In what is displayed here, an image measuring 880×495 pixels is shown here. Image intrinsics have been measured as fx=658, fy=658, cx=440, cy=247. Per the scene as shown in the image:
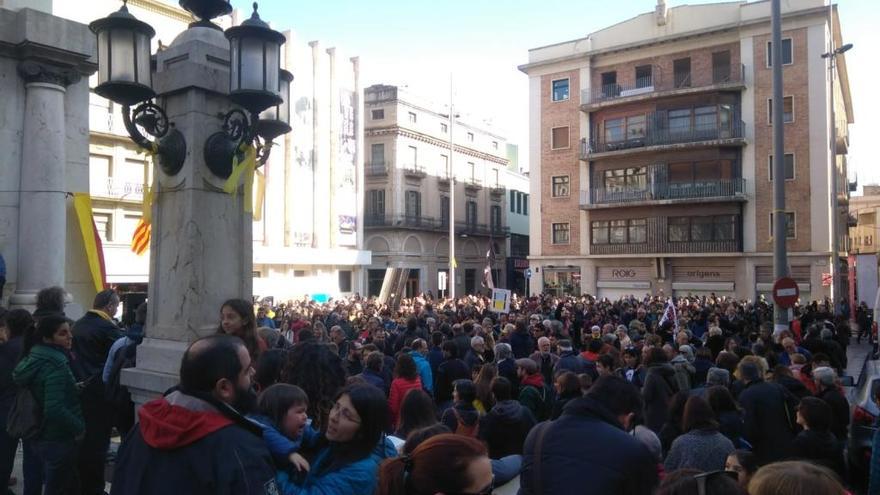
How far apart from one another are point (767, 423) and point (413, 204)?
1584 inches

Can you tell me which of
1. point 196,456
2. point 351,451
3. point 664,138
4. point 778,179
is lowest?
point 351,451

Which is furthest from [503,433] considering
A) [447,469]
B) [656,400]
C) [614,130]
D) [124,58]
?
[614,130]

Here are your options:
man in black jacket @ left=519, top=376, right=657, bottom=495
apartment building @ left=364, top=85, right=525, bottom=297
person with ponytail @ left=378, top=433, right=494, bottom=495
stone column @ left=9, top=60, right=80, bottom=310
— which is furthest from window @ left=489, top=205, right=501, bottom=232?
person with ponytail @ left=378, top=433, right=494, bottom=495

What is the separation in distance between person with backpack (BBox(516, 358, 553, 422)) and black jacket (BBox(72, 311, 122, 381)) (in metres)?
3.77

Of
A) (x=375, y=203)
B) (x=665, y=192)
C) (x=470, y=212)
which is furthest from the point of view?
(x=470, y=212)

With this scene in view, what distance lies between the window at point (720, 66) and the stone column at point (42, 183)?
32.6 m

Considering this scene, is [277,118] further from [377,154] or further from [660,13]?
[377,154]

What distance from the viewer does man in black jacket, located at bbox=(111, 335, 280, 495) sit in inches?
95.9

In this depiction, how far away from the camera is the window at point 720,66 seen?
3481cm

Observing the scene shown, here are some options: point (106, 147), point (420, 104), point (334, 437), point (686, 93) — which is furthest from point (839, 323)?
point (420, 104)

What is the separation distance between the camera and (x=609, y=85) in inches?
1486

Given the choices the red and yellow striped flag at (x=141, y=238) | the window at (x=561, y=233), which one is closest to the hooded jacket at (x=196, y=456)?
the red and yellow striped flag at (x=141, y=238)

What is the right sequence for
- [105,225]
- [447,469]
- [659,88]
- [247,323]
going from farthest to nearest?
1. [659,88]
2. [105,225]
3. [247,323]
4. [447,469]

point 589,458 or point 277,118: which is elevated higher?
point 277,118
